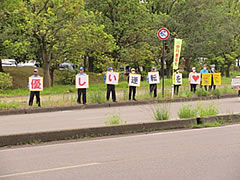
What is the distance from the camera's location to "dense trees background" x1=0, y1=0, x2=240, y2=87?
30875mm

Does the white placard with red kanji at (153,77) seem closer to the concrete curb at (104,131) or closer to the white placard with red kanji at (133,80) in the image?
the white placard with red kanji at (133,80)

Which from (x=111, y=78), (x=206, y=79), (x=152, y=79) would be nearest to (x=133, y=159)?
(x=111, y=78)

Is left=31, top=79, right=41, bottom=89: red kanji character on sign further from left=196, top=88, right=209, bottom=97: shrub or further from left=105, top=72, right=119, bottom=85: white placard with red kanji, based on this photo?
left=196, top=88, right=209, bottom=97: shrub

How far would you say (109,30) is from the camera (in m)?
37.6

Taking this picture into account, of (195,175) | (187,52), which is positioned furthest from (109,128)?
(187,52)

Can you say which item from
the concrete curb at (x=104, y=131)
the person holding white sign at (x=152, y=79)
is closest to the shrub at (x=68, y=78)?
the person holding white sign at (x=152, y=79)

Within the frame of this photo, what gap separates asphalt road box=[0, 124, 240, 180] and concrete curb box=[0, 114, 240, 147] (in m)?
0.47

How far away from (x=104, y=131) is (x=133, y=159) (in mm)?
3064

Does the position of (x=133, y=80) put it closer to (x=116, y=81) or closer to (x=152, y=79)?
(x=116, y=81)

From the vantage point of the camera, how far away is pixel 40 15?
3036 cm

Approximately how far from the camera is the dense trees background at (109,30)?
30875 mm

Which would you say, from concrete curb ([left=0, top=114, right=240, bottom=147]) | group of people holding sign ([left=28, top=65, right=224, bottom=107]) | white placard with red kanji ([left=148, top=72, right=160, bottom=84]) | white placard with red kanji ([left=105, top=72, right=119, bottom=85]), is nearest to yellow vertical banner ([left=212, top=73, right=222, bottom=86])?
group of people holding sign ([left=28, top=65, right=224, bottom=107])

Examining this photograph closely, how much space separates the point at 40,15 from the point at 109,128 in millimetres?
20830

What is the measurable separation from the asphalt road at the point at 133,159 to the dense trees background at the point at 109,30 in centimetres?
1874
